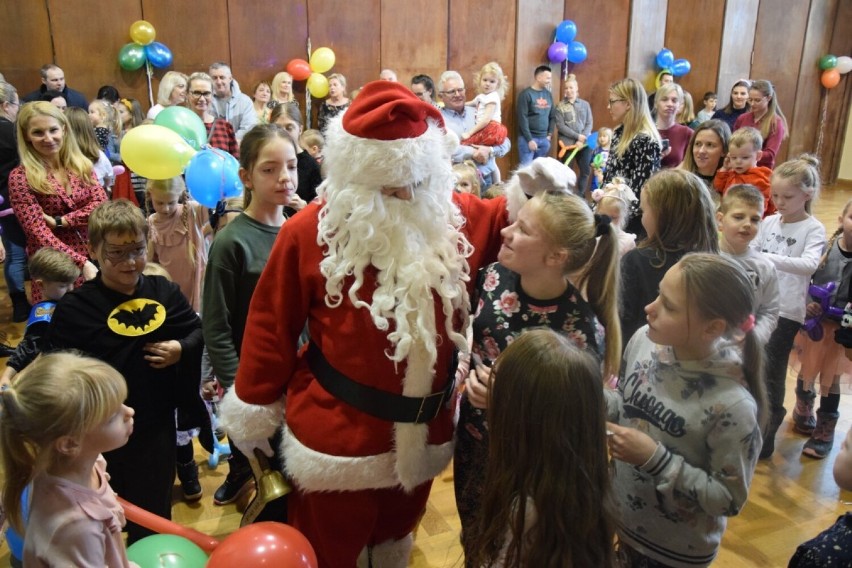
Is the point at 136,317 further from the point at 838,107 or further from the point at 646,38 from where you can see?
the point at 838,107

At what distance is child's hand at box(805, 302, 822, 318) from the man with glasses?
9.07 ft

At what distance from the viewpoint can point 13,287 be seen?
15.4 feet

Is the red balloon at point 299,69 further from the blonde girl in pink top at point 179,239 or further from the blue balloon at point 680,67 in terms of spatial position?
the blue balloon at point 680,67

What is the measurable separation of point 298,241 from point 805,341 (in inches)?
103

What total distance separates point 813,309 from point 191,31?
698 cm

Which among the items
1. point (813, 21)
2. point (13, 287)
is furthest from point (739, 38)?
point (13, 287)

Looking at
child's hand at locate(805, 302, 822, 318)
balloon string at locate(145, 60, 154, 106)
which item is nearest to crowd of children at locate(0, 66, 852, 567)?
child's hand at locate(805, 302, 822, 318)

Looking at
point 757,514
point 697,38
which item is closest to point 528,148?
point 697,38

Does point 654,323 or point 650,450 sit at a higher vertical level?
point 654,323

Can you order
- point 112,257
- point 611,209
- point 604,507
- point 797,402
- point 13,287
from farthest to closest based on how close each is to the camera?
point 13,287
point 797,402
point 611,209
point 112,257
point 604,507

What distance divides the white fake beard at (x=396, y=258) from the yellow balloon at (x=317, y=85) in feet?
21.7

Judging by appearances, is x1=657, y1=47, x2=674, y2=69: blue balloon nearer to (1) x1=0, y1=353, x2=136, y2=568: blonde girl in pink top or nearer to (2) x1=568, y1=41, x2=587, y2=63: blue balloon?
(2) x1=568, y1=41, x2=587, y2=63: blue balloon

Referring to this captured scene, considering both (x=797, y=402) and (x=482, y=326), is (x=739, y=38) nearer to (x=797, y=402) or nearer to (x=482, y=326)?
(x=797, y=402)

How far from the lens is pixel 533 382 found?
1.17 metres
